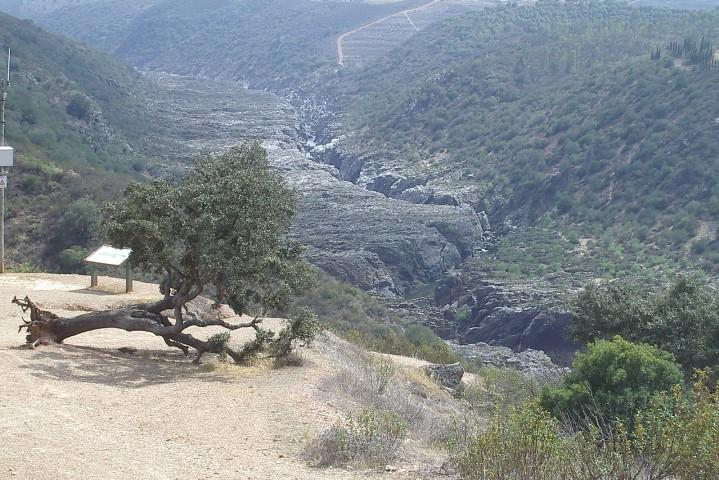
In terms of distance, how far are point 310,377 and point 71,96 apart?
4937 centimetres

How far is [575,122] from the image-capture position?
2269 inches

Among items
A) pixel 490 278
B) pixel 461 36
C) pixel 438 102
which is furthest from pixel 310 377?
pixel 461 36

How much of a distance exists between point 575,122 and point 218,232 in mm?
47446

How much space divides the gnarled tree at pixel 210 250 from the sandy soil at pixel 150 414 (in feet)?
1.48

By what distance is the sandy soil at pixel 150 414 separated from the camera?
8.43m

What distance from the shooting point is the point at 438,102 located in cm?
6981

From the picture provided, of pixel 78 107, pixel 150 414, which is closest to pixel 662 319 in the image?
pixel 150 414

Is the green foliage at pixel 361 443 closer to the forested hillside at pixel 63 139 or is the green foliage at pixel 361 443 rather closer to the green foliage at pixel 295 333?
the green foliage at pixel 295 333

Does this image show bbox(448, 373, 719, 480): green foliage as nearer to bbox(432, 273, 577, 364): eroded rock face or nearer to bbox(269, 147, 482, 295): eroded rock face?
bbox(432, 273, 577, 364): eroded rock face

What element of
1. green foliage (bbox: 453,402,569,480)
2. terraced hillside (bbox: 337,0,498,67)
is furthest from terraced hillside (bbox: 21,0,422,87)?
green foliage (bbox: 453,402,569,480)

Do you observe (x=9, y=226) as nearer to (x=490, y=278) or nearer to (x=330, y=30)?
(x=490, y=278)

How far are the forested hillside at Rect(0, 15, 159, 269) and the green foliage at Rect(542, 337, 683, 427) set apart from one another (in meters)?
14.3

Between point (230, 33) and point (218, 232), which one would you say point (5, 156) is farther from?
point (230, 33)

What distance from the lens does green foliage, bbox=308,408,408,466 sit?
8.88 metres
